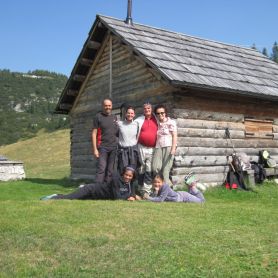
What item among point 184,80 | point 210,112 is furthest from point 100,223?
point 210,112

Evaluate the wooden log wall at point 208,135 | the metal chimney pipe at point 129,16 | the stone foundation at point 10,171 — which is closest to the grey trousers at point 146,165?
the wooden log wall at point 208,135

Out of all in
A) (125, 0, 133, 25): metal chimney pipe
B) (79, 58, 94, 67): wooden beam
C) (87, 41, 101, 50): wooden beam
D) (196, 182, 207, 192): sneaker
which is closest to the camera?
(196, 182, 207, 192): sneaker

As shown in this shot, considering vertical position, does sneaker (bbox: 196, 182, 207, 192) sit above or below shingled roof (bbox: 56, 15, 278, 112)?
below

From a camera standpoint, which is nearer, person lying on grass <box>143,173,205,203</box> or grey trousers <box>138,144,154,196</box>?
person lying on grass <box>143,173,205,203</box>

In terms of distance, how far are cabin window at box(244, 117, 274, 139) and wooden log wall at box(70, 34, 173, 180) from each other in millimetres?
2876

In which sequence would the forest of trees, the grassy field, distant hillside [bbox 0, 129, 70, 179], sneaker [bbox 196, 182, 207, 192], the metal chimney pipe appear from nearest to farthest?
the grassy field
sneaker [bbox 196, 182, 207, 192]
the metal chimney pipe
distant hillside [bbox 0, 129, 70, 179]
the forest of trees

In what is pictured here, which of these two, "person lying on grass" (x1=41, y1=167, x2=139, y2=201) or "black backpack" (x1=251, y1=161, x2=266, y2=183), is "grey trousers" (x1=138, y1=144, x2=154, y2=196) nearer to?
"person lying on grass" (x1=41, y1=167, x2=139, y2=201)

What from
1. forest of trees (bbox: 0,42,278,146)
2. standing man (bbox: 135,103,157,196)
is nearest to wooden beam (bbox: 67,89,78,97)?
standing man (bbox: 135,103,157,196)

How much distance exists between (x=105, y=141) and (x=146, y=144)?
0.85 m

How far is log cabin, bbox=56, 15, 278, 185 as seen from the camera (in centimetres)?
1125

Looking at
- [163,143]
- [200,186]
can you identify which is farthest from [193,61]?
[163,143]

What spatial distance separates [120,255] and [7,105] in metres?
97.2

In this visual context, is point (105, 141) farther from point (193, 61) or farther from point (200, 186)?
point (193, 61)

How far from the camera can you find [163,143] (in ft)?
29.3
